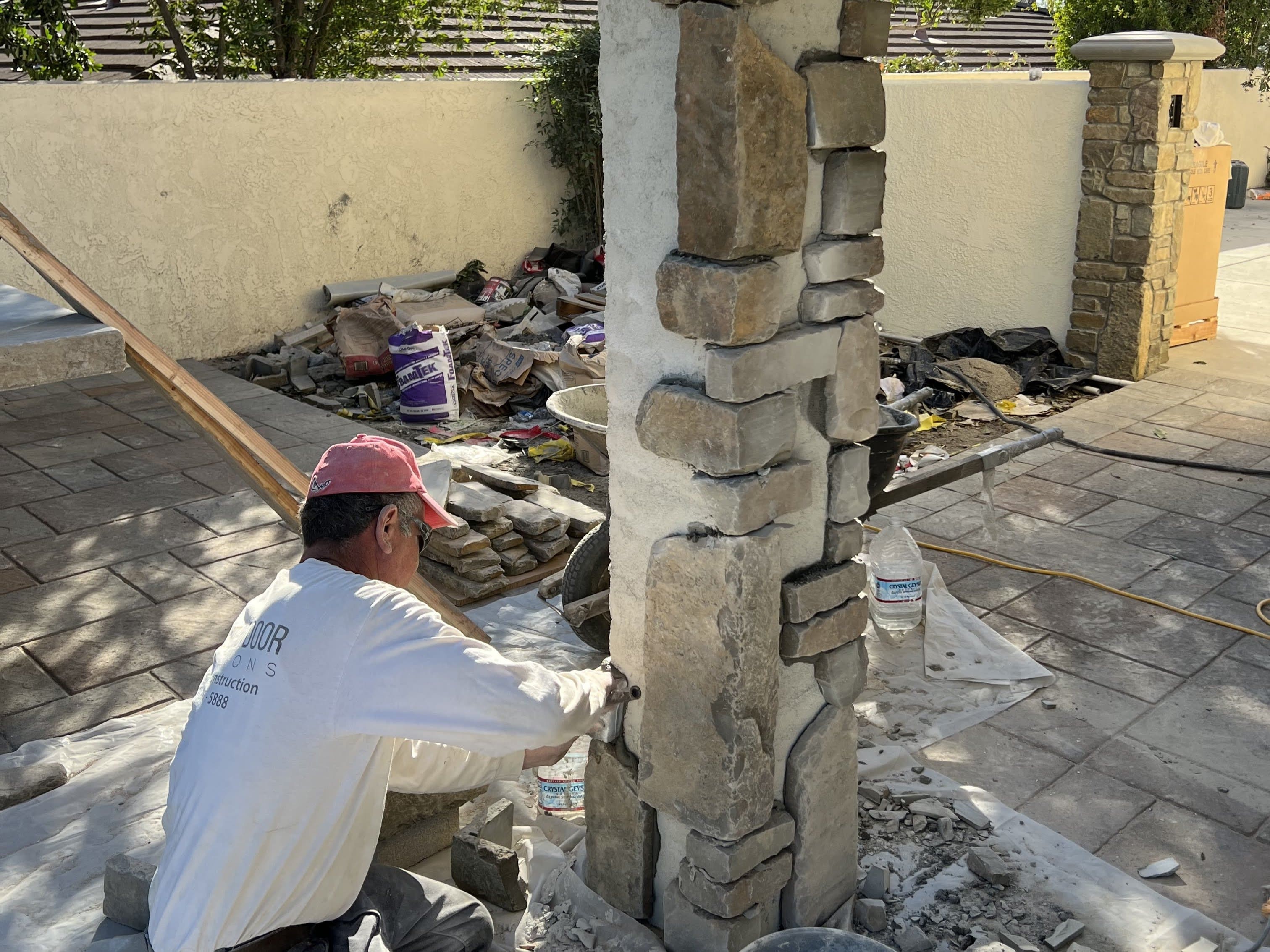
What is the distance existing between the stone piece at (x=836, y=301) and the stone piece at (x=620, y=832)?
1203 millimetres

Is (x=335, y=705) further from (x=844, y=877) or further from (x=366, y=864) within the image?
(x=844, y=877)

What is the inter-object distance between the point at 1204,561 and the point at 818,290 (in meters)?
3.69

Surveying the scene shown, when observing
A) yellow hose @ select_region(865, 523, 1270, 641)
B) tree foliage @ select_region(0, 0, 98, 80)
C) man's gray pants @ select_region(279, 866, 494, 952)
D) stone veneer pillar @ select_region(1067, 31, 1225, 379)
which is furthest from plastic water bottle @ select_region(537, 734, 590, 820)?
tree foliage @ select_region(0, 0, 98, 80)

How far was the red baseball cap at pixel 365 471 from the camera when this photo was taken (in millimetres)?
2633

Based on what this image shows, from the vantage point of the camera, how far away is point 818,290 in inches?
103

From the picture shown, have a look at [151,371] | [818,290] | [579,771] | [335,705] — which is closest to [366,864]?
[335,705]

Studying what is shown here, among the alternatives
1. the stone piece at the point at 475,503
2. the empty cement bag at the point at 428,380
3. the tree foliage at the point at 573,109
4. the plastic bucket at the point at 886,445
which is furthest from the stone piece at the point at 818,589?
the tree foliage at the point at 573,109

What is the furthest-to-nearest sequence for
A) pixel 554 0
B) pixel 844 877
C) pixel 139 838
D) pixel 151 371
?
pixel 554 0, pixel 151 371, pixel 139 838, pixel 844 877

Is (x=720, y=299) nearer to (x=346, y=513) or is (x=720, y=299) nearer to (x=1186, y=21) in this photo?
(x=346, y=513)

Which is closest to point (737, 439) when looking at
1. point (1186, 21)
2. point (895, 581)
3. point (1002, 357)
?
point (895, 581)

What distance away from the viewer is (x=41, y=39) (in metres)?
9.60

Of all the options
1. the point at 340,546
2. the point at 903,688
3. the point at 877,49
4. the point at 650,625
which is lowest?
the point at 903,688

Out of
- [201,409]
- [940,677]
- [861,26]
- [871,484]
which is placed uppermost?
[861,26]

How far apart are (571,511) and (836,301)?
3.29m
